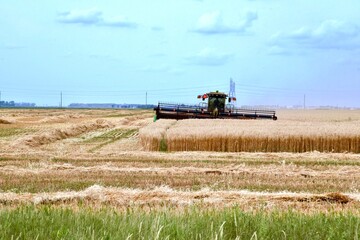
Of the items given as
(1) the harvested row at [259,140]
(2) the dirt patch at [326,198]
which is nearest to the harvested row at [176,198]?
(2) the dirt patch at [326,198]

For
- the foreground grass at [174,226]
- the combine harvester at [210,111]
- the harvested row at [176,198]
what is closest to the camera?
the foreground grass at [174,226]

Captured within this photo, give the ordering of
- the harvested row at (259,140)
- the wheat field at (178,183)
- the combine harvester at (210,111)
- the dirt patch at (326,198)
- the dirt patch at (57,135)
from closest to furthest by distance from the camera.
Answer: the wheat field at (178,183), the dirt patch at (326,198), the harvested row at (259,140), the dirt patch at (57,135), the combine harvester at (210,111)

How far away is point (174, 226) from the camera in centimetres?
628

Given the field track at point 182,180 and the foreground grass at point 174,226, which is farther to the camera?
the field track at point 182,180

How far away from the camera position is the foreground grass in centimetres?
609

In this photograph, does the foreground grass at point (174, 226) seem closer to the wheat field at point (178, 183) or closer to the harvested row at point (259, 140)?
the wheat field at point (178, 183)

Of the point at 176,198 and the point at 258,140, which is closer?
the point at 176,198

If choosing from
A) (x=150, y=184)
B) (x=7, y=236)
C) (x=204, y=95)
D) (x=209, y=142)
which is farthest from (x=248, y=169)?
(x=204, y=95)

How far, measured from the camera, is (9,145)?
1021 inches

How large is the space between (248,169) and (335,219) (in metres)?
10.1

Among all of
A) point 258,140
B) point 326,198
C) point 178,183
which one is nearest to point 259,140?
point 258,140

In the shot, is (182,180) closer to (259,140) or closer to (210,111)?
(259,140)

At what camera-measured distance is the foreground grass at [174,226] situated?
609cm

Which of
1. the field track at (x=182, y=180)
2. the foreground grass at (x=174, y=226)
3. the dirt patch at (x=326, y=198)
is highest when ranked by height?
the foreground grass at (x=174, y=226)
